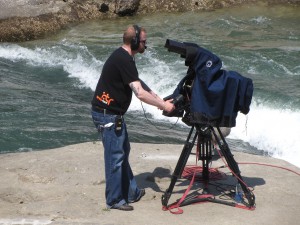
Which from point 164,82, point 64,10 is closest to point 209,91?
point 164,82

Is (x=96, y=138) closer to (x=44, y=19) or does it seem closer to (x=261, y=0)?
(x=44, y=19)

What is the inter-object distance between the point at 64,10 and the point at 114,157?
1775 cm

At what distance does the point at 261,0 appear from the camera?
25078 mm

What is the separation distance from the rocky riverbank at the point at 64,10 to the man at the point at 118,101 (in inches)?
630

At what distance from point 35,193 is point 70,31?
51.6ft

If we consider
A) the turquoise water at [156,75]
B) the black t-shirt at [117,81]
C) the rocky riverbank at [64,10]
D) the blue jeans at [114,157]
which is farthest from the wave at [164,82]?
Answer: the black t-shirt at [117,81]

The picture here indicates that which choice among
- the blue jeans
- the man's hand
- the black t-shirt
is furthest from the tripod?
the black t-shirt

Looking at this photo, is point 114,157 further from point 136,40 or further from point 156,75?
point 156,75

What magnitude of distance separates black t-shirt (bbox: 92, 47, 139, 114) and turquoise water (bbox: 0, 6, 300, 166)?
2614mm

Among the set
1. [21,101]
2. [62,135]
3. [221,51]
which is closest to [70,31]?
[221,51]

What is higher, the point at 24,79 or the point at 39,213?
the point at 39,213

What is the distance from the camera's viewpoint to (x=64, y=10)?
23.6 metres

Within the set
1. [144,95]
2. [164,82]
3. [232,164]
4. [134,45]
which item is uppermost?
[134,45]

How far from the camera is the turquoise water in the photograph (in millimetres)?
11641
